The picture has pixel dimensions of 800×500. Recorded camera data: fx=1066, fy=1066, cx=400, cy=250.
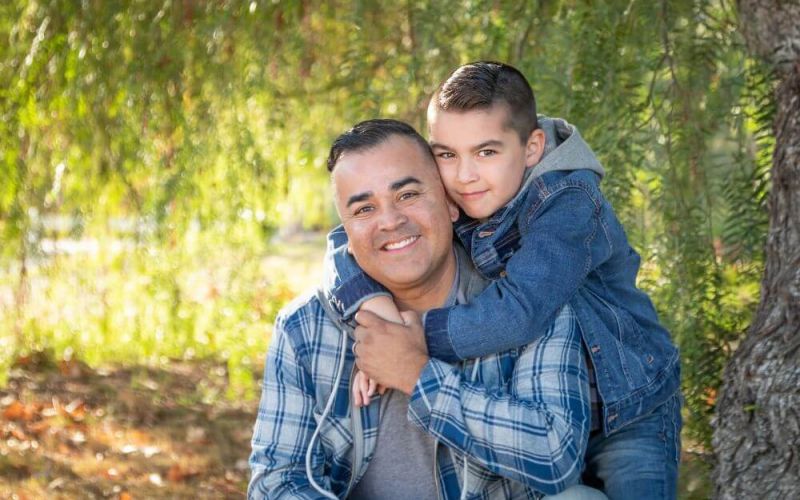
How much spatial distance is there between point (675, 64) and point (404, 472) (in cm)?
153

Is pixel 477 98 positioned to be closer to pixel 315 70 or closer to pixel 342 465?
pixel 342 465

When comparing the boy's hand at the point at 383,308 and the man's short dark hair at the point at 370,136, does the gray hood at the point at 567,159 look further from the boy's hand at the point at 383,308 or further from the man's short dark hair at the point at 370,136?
the boy's hand at the point at 383,308

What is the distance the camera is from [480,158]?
2.44 m

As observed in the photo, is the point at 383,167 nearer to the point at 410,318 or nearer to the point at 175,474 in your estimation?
the point at 410,318

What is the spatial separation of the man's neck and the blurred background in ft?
2.22

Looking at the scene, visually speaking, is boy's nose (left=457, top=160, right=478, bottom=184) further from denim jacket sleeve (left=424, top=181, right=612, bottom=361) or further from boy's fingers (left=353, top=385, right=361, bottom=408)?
boy's fingers (left=353, top=385, right=361, bottom=408)

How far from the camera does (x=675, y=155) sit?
3150mm

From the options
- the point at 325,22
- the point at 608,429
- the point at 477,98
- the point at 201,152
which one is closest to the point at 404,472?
the point at 608,429

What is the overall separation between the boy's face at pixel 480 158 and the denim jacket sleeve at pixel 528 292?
0.14 meters

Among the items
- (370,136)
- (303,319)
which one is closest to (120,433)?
(303,319)

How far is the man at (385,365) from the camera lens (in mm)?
2229

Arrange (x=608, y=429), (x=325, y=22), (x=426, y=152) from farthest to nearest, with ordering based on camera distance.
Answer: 1. (x=325, y=22)
2. (x=426, y=152)
3. (x=608, y=429)

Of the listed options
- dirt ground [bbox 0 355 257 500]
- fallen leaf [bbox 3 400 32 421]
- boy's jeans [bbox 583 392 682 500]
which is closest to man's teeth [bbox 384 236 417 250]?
boy's jeans [bbox 583 392 682 500]

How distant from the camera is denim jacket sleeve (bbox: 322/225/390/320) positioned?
2342 millimetres
